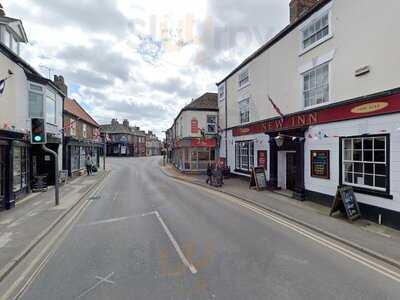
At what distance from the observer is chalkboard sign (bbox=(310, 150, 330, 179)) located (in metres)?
11.7

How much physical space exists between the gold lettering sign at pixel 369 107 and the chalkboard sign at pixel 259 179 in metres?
7.38

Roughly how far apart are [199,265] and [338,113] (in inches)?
339

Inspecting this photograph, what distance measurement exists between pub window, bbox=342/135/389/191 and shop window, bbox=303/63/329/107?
99.1 inches

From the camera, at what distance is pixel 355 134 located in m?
10.2

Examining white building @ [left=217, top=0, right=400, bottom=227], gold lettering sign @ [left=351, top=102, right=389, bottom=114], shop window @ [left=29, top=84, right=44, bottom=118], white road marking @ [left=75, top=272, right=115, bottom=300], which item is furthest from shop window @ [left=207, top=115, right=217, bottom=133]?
white road marking @ [left=75, top=272, right=115, bottom=300]

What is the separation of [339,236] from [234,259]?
3.56 metres

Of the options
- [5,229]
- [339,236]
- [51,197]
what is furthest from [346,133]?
[51,197]

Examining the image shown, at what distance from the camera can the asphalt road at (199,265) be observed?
15.5ft

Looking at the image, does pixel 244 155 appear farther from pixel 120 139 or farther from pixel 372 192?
pixel 120 139

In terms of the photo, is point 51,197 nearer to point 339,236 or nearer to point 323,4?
point 339,236

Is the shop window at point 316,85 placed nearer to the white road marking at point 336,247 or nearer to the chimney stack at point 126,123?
the white road marking at point 336,247

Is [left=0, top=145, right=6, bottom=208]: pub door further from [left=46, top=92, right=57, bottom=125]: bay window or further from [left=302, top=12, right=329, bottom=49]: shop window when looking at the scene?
[left=302, top=12, right=329, bottom=49]: shop window

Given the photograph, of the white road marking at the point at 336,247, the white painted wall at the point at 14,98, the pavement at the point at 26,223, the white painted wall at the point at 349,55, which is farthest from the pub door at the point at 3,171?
the white painted wall at the point at 349,55

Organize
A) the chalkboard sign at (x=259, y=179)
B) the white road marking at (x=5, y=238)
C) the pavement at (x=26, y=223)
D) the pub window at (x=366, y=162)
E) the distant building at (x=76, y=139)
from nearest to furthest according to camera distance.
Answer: the pavement at (x=26, y=223), the white road marking at (x=5, y=238), the pub window at (x=366, y=162), the chalkboard sign at (x=259, y=179), the distant building at (x=76, y=139)
